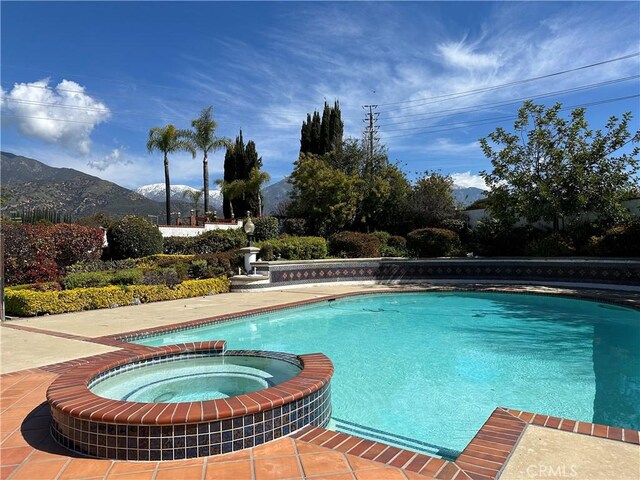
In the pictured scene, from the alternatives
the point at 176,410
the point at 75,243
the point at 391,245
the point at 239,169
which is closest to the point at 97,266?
the point at 75,243

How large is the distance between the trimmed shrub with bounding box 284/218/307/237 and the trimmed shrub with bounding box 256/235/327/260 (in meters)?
5.10

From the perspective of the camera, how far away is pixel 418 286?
16.8 metres

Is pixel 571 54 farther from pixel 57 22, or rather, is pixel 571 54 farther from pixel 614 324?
pixel 57 22

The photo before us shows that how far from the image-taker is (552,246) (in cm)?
1736

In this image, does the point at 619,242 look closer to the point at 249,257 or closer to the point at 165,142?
the point at 249,257

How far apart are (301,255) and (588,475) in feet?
54.7

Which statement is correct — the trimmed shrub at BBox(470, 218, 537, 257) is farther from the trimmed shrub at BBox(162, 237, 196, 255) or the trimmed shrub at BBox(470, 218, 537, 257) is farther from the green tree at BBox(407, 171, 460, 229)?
the trimmed shrub at BBox(162, 237, 196, 255)

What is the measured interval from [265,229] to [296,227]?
226 cm

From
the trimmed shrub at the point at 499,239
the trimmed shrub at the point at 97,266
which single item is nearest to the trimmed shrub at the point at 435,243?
the trimmed shrub at the point at 499,239

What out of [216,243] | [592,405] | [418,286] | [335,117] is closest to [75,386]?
[592,405]

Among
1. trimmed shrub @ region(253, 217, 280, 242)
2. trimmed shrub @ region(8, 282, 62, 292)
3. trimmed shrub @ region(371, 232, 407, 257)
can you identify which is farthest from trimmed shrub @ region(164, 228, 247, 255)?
trimmed shrub @ region(8, 282, 62, 292)

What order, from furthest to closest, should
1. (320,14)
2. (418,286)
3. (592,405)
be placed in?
(418,286) < (320,14) < (592,405)

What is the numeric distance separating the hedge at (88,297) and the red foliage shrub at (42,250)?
219 centimetres

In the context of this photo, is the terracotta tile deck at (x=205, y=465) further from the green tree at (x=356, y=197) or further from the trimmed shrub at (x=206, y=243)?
the green tree at (x=356, y=197)
